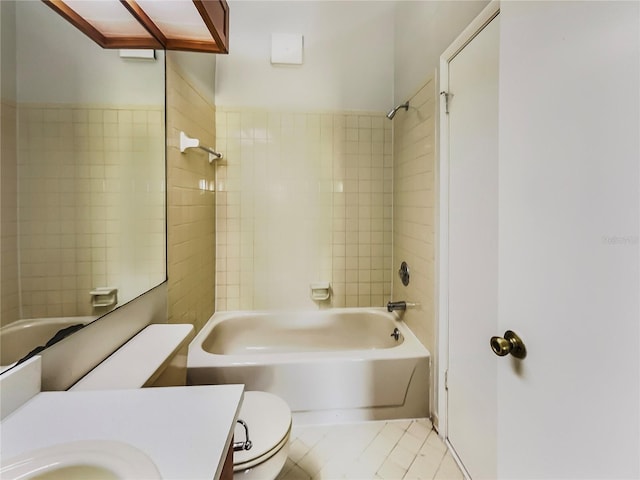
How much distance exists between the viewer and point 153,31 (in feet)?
4.24

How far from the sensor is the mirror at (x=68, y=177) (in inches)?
28.2

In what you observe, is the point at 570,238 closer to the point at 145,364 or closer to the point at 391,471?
the point at 145,364

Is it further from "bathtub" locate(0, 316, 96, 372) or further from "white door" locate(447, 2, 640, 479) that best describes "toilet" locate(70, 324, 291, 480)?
"white door" locate(447, 2, 640, 479)

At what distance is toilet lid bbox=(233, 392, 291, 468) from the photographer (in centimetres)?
100

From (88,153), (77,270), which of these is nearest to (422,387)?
(77,270)

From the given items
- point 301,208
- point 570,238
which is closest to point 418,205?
point 301,208

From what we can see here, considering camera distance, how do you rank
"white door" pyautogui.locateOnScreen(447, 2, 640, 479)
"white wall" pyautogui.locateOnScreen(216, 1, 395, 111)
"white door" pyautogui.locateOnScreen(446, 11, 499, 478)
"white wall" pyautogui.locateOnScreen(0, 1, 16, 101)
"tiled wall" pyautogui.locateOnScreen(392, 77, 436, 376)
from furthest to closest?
1. "white wall" pyautogui.locateOnScreen(216, 1, 395, 111)
2. "tiled wall" pyautogui.locateOnScreen(392, 77, 436, 376)
3. "white door" pyautogui.locateOnScreen(446, 11, 499, 478)
4. "white wall" pyautogui.locateOnScreen(0, 1, 16, 101)
5. "white door" pyautogui.locateOnScreen(447, 2, 640, 479)

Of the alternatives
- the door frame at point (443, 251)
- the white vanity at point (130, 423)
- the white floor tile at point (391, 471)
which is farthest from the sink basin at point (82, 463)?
the door frame at point (443, 251)

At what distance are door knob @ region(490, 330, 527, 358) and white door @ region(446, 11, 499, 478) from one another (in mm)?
478

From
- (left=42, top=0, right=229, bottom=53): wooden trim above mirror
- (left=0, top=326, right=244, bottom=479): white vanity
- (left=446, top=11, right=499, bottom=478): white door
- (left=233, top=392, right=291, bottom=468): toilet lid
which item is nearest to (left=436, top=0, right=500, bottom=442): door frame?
(left=446, top=11, right=499, bottom=478): white door

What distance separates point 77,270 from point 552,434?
1.37m

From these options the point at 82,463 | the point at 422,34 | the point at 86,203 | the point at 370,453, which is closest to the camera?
the point at 82,463

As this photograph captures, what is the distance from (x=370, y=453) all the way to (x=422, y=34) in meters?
2.49

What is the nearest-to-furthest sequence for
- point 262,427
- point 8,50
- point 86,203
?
point 8,50 < point 86,203 < point 262,427
